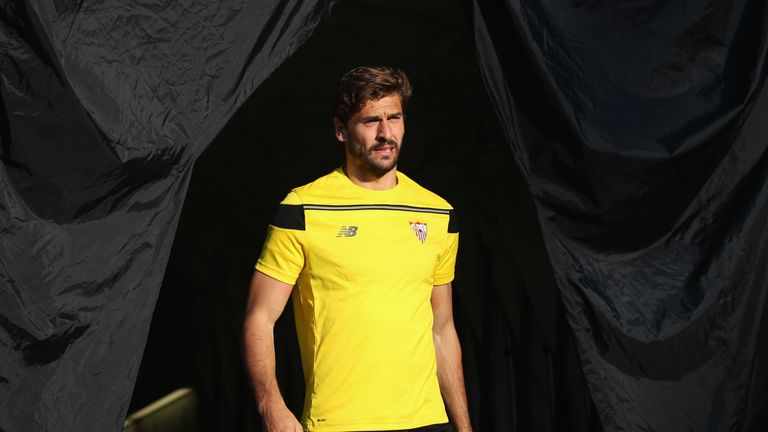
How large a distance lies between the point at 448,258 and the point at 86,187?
114cm

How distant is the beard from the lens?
3.27 metres

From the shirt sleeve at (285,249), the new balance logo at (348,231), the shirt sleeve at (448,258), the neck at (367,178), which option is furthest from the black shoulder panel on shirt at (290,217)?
the shirt sleeve at (448,258)

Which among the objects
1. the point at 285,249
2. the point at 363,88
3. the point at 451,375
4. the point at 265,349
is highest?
the point at 363,88

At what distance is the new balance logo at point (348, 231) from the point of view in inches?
125

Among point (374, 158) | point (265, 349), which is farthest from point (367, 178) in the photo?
point (265, 349)

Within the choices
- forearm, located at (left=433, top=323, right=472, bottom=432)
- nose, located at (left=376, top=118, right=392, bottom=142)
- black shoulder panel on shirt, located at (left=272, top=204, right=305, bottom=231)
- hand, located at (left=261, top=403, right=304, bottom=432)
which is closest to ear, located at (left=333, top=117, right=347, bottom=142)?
nose, located at (left=376, top=118, right=392, bottom=142)

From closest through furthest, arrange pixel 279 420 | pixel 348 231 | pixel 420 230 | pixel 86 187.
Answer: pixel 86 187
pixel 279 420
pixel 348 231
pixel 420 230

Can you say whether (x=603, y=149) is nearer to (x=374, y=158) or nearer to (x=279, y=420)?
(x=374, y=158)

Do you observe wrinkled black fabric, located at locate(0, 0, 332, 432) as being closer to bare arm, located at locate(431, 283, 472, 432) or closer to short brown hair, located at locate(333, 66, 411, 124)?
short brown hair, located at locate(333, 66, 411, 124)

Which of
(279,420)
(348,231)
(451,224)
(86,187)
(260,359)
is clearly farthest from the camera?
(451,224)

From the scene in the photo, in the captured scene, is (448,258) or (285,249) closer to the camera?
(285,249)

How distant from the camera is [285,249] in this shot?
3.14m

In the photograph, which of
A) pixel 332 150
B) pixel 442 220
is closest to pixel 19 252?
pixel 442 220

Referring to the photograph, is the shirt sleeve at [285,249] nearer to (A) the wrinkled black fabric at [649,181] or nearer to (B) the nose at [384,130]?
(B) the nose at [384,130]
